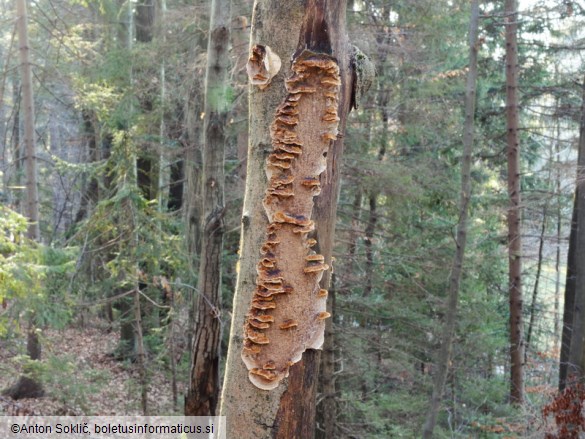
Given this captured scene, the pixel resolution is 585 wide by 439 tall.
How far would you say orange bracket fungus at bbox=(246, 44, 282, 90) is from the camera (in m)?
1.83

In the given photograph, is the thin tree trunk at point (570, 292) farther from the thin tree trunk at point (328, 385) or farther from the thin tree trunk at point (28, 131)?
the thin tree trunk at point (28, 131)

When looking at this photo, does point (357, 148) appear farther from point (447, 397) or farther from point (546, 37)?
point (546, 37)

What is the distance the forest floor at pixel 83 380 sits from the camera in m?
7.49

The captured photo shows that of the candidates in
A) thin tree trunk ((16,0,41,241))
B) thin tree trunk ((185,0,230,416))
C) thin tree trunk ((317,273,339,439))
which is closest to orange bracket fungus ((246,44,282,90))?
thin tree trunk ((185,0,230,416))

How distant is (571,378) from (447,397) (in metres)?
A: 5.73

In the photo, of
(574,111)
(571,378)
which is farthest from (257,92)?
(574,111)

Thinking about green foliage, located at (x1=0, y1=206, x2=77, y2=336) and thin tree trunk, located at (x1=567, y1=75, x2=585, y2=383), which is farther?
thin tree trunk, located at (x1=567, y1=75, x2=585, y2=383)

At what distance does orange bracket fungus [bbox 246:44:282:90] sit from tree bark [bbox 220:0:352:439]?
0.02 meters

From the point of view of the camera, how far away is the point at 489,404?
11969mm

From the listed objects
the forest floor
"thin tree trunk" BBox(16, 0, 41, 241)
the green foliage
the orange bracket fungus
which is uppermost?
"thin tree trunk" BBox(16, 0, 41, 241)

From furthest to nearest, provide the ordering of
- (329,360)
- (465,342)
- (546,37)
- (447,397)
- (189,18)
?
(546,37), (447,397), (465,342), (189,18), (329,360)

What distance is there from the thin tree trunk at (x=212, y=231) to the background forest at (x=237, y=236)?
147 mm

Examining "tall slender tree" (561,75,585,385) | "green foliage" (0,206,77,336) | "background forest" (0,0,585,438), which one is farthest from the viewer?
"tall slender tree" (561,75,585,385)

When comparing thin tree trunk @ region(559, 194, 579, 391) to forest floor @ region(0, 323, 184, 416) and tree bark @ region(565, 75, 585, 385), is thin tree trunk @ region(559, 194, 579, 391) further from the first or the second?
forest floor @ region(0, 323, 184, 416)
